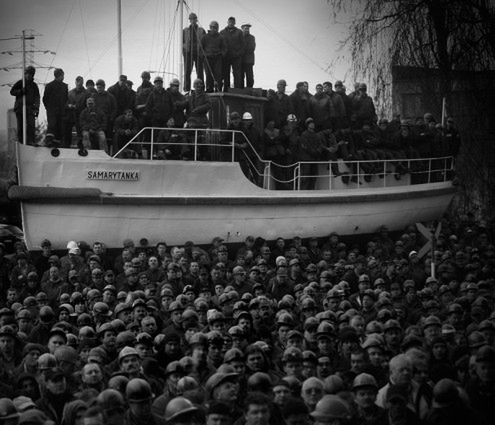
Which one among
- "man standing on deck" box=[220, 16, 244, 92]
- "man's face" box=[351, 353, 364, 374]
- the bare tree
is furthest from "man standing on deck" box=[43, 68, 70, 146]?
"man's face" box=[351, 353, 364, 374]

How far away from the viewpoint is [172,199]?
22047 mm

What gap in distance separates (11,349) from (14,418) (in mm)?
4238

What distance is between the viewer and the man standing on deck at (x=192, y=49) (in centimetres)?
2323

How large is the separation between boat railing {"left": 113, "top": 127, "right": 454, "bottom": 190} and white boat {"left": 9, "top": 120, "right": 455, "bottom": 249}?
40 millimetres

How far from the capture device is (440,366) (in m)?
11.5

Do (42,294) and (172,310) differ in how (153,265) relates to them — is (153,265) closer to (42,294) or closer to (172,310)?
(42,294)

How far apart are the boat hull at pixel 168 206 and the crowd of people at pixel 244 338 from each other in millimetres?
373

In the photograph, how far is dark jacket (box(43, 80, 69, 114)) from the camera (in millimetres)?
21500

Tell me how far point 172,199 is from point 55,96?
264 centimetres

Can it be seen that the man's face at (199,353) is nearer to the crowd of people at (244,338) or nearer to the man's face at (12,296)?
the crowd of people at (244,338)

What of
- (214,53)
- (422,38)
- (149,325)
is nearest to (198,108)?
(214,53)

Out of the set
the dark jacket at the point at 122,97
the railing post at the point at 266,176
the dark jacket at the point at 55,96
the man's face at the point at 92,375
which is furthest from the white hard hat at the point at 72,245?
the man's face at the point at 92,375

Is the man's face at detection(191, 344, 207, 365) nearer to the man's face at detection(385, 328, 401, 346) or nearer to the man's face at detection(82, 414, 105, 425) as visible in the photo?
the man's face at detection(385, 328, 401, 346)

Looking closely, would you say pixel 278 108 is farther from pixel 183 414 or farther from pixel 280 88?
pixel 183 414
